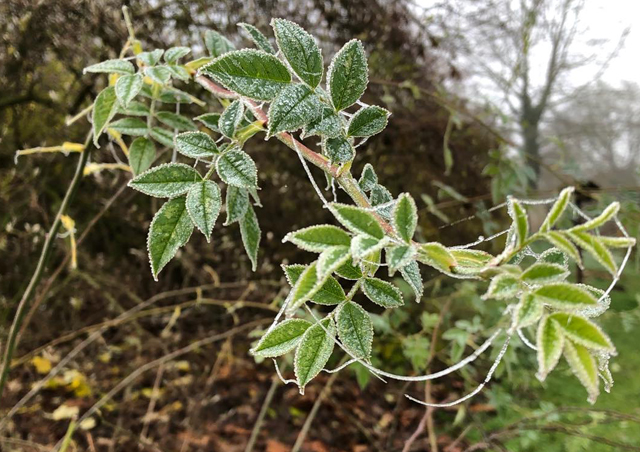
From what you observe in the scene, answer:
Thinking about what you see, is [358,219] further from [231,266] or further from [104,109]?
[231,266]

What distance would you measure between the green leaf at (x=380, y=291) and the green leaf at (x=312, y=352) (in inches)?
1.3

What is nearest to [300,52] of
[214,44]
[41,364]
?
[214,44]

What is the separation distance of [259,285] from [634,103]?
6.93m

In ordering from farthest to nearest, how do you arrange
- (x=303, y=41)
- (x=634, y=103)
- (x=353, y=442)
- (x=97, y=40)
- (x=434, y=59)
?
(x=634, y=103), (x=434, y=59), (x=353, y=442), (x=97, y=40), (x=303, y=41)

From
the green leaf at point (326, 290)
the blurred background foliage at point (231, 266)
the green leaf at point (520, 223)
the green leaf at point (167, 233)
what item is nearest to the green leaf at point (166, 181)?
the green leaf at point (167, 233)

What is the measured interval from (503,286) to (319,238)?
0.09 m

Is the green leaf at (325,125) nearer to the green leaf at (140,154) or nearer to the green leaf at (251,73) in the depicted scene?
the green leaf at (251,73)

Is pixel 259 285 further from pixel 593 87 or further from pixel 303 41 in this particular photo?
pixel 593 87

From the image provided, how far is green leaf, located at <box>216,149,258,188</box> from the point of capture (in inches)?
14.7

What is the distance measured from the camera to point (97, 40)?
1.69 meters

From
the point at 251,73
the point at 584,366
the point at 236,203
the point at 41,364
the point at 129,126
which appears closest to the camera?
the point at 584,366

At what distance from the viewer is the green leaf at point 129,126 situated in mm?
582

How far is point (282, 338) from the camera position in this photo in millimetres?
337

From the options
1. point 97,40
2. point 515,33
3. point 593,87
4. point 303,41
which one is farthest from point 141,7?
point 593,87
